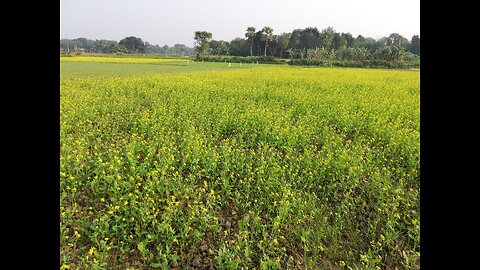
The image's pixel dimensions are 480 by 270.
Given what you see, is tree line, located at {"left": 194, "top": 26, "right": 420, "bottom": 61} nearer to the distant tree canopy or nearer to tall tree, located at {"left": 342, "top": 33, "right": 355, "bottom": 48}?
tall tree, located at {"left": 342, "top": 33, "right": 355, "bottom": 48}

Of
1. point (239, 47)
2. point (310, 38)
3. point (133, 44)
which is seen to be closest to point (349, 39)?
point (310, 38)

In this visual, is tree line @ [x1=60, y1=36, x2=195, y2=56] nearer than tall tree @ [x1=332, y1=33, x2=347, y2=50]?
No

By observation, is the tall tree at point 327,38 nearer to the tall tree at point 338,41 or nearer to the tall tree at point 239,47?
the tall tree at point 338,41

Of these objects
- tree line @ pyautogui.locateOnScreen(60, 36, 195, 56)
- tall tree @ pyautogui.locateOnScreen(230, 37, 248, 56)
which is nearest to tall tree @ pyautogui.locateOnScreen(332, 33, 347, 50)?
tall tree @ pyautogui.locateOnScreen(230, 37, 248, 56)

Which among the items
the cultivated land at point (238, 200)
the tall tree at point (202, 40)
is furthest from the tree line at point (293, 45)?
the cultivated land at point (238, 200)

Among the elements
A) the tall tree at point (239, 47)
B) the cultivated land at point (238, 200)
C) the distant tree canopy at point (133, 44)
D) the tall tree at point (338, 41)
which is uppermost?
the distant tree canopy at point (133, 44)

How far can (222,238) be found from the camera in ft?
10.9

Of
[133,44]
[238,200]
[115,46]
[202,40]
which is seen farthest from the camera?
[133,44]

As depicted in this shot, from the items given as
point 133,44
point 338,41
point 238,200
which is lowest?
point 238,200

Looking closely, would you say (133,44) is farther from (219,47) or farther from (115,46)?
(219,47)

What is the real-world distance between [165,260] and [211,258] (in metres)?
0.49
